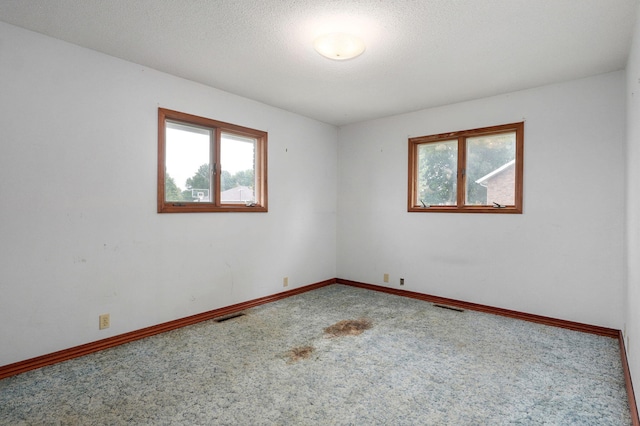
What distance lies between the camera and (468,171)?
4160 mm

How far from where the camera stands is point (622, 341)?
2910 mm

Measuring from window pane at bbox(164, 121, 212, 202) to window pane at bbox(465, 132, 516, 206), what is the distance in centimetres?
313

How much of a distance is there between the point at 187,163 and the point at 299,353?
2.23m

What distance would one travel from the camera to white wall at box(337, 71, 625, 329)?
10.5 feet

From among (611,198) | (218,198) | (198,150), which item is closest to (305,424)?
(218,198)

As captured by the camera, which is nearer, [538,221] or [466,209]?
[538,221]

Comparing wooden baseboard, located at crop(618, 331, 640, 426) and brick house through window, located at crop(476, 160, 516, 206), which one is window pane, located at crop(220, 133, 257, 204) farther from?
wooden baseboard, located at crop(618, 331, 640, 426)

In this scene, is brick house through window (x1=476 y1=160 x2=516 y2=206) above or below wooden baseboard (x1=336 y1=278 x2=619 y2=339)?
above

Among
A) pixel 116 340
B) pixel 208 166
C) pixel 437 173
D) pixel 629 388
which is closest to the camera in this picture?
pixel 629 388

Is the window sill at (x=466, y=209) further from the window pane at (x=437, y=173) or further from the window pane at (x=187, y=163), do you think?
the window pane at (x=187, y=163)

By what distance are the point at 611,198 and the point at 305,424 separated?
3.41 meters

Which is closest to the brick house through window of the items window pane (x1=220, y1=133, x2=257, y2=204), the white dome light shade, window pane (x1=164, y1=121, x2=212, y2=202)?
the white dome light shade

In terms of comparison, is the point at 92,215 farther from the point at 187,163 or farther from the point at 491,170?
the point at 491,170

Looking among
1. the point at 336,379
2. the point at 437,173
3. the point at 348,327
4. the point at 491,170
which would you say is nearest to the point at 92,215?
the point at 336,379
